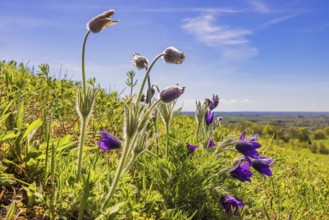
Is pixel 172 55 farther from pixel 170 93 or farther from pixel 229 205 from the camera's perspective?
pixel 229 205

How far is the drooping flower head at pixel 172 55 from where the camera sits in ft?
6.60

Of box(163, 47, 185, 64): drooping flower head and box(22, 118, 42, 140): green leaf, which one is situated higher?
box(163, 47, 185, 64): drooping flower head

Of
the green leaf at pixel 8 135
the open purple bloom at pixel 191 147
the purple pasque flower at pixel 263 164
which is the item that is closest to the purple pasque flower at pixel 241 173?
the purple pasque flower at pixel 263 164

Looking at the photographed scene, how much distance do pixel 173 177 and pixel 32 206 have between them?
102 centimetres

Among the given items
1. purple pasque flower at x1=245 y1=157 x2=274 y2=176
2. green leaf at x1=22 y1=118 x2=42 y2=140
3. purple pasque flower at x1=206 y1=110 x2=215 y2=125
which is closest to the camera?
green leaf at x1=22 y1=118 x2=42 y2=140

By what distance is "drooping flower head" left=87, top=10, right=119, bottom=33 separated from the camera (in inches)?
75.2

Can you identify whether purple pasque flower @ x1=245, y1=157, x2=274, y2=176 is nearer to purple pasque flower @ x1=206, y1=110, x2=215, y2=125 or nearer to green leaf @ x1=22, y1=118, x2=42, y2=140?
purple pasque flower @ x1=206, y1=110, x2=215, y2=125

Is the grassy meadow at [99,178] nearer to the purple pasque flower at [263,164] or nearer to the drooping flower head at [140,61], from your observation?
the purple pasque flower at [263,164]

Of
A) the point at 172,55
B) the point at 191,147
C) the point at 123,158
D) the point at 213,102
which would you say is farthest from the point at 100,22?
the point at 213,102

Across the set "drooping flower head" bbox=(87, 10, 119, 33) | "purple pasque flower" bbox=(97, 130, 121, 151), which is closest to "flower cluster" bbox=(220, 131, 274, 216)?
"purple pasque flower" bbox=(97, 130, 121, 151)

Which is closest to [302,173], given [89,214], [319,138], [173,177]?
[173,177]

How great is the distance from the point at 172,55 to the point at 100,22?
1.55 feet

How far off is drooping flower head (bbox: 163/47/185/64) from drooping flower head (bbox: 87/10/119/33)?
0.37 m

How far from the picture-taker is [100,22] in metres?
1.91
